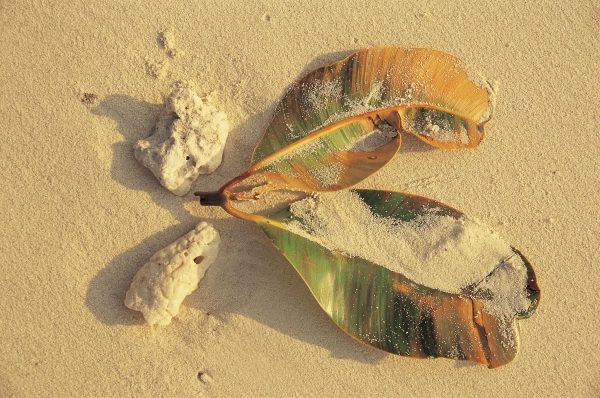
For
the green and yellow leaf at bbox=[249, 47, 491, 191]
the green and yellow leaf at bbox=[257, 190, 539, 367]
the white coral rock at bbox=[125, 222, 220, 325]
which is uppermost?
the green and yellow leaf at bbox=[249, 47, 491, 191]

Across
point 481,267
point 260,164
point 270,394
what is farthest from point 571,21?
point 270,394

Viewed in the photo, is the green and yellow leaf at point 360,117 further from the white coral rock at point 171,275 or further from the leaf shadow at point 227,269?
the white coral rock at point 171,275

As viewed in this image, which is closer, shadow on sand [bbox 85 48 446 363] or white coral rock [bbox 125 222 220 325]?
white coral rock [bbox 125 222 220 325]

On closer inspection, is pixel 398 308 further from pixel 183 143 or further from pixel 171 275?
pixel 183 143

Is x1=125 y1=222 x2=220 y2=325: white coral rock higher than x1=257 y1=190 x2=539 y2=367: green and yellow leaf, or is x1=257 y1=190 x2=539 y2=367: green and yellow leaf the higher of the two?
x1=125 y1=222 x2=220 y2=325: white coral rock

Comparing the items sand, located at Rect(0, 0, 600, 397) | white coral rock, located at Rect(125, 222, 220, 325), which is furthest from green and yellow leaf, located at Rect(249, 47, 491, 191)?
white coral rock, located at Rect(125, 222, 220, 325)

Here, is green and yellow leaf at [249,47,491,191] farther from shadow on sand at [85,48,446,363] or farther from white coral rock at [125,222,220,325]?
white coral rock at [125,222,220,325]

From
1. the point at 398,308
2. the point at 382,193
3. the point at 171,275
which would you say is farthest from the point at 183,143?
the point at 398,308
